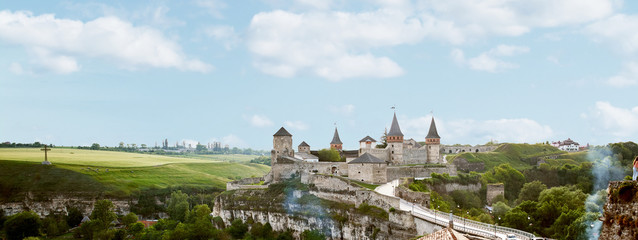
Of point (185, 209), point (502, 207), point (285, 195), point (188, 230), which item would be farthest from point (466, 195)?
point (185, 209)

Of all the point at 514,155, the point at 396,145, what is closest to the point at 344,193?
the point at 396,145

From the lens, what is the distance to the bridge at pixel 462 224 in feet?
118

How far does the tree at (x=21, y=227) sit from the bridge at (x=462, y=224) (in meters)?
58.0

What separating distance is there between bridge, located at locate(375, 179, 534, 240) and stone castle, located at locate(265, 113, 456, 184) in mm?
6135

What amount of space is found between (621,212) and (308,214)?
5020 centimetres

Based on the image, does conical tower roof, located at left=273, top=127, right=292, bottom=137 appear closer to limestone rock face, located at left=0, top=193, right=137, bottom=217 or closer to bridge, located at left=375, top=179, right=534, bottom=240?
bridge, located at left=375, top=179, right=534, bottom=240

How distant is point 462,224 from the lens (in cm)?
4012

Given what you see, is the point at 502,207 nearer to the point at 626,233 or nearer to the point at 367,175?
the point at 367,175

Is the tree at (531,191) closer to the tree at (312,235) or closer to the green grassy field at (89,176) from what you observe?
the tree at (312,235)

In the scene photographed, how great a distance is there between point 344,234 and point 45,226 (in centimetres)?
5648

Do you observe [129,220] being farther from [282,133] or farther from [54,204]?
[282,133]

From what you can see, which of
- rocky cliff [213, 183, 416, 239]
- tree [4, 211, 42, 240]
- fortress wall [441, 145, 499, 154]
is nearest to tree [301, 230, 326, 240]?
rocky cliff [213, 183, 416, 239]

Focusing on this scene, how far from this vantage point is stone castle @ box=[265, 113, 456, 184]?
200ft

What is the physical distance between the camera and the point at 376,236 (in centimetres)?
5031
